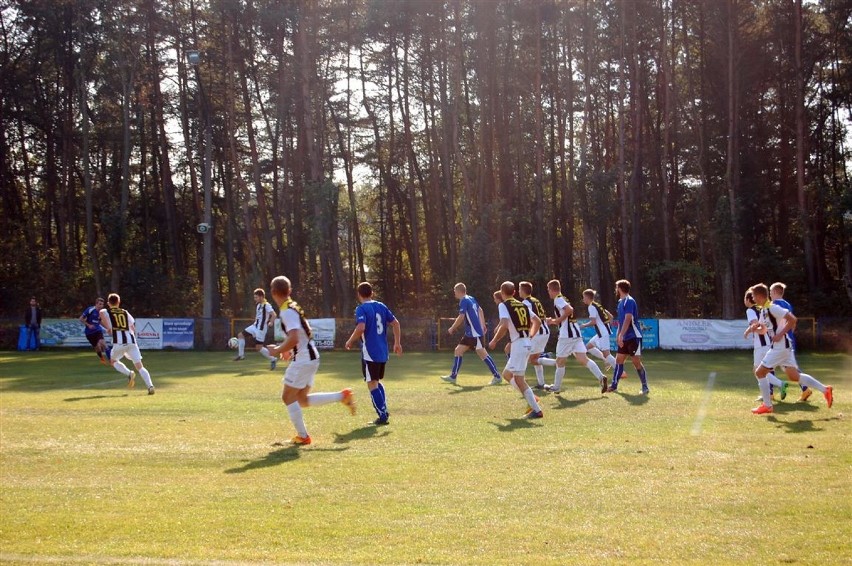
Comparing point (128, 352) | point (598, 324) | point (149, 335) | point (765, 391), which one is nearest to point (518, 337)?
point (765, 391)

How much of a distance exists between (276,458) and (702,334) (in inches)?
984

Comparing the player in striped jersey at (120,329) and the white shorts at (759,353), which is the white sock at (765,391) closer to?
the white shorts at (759,353)

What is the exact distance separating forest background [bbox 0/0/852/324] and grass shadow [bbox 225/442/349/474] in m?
29.9

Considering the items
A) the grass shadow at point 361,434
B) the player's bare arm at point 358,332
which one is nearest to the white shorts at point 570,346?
the player's bare arm at point 358,332

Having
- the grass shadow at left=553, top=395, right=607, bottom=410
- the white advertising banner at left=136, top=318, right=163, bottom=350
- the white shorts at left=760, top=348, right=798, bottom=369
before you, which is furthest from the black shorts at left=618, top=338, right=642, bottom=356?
the white advertising banner at left=136, top=318, right=163, bottom=350

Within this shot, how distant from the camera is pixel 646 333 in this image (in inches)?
1270

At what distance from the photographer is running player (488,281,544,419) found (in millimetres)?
12703

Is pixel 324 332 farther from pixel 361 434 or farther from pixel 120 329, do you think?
pixel 361 434

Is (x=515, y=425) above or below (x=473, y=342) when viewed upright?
below

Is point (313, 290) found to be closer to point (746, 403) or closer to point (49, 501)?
point (746, 403)

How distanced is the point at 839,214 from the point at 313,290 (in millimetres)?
26758

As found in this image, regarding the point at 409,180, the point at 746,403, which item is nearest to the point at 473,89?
the point at 409,180

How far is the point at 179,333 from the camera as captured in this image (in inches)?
1390

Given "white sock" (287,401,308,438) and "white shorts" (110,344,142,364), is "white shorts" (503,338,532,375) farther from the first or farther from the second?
"white shorts" (110,344,142,364)
